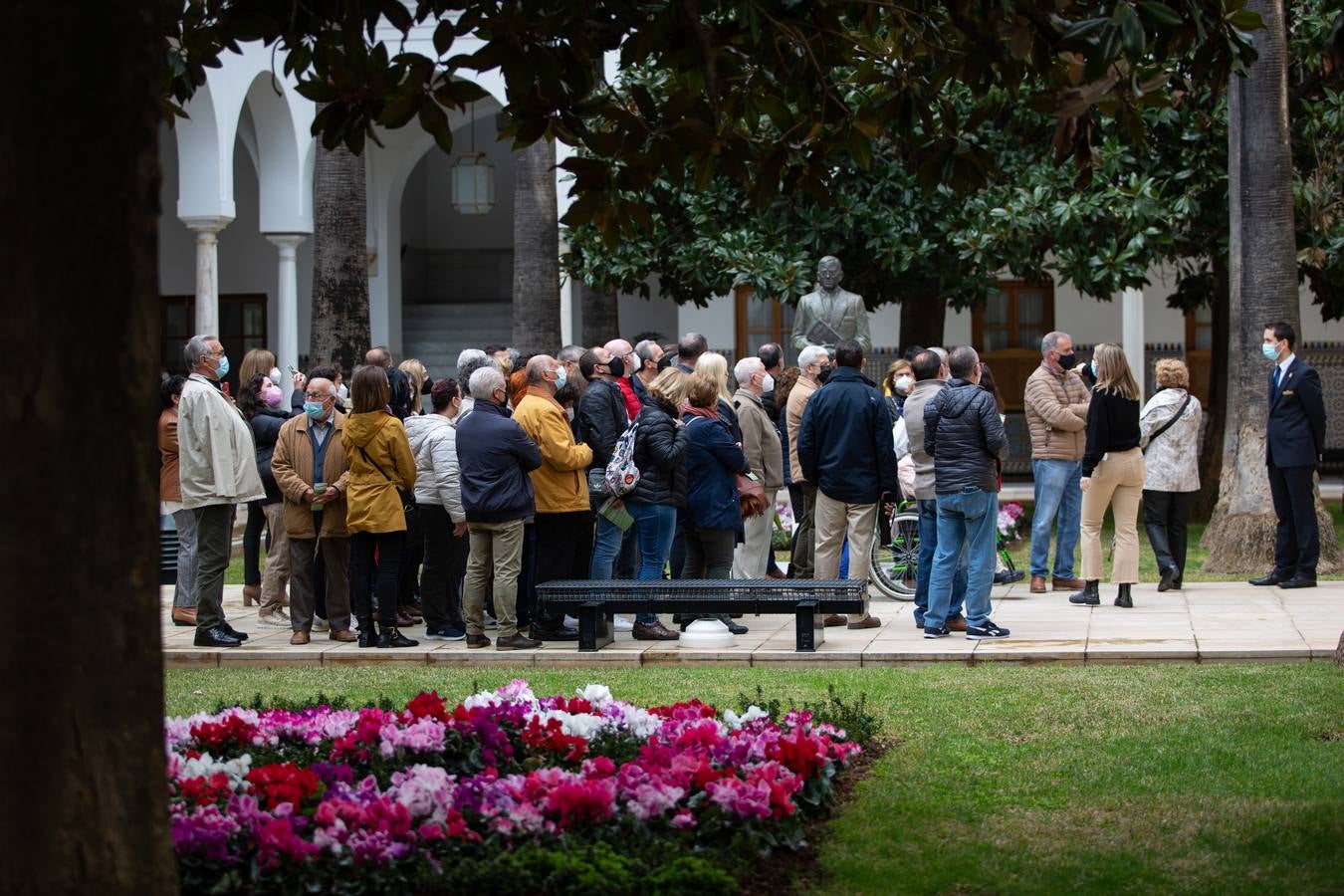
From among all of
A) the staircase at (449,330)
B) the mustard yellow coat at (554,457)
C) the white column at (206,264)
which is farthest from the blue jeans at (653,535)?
the staircase at (449,330)

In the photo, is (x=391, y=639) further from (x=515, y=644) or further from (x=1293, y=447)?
(x=1293, y=447)

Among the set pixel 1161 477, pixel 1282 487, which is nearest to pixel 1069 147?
pixel 1161 477

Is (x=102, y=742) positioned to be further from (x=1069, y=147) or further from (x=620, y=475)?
(x=620, y=475)

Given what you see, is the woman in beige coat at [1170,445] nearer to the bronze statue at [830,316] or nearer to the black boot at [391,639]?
the bronze statue at [830,316]

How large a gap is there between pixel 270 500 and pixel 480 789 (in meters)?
6.73

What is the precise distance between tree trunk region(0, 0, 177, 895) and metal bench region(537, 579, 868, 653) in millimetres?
5995

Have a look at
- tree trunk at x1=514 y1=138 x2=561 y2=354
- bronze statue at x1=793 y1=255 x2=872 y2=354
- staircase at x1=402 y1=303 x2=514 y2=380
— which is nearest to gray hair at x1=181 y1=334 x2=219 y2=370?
bronze statue at x1=793 y1=255 x2=872 y2=354

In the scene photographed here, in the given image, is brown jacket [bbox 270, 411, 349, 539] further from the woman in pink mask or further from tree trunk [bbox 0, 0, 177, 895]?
tree trunk [bbox 0, 0, 177, 895]

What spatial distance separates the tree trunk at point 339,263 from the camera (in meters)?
16.6

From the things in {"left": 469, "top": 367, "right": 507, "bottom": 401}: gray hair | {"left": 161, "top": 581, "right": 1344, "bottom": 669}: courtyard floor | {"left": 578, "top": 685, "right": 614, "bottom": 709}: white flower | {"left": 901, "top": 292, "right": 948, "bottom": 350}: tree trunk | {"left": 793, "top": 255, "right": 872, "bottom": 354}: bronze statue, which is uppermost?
{"left": 901, "top": 292, "right": 948, "bottom": 350}: tree trunk

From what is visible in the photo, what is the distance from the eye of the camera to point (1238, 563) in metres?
14.0

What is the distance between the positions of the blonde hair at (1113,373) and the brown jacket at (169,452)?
6.21 meters

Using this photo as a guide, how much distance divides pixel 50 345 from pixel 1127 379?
9.01m

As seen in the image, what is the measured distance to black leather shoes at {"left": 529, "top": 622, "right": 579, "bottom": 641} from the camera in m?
10.6
